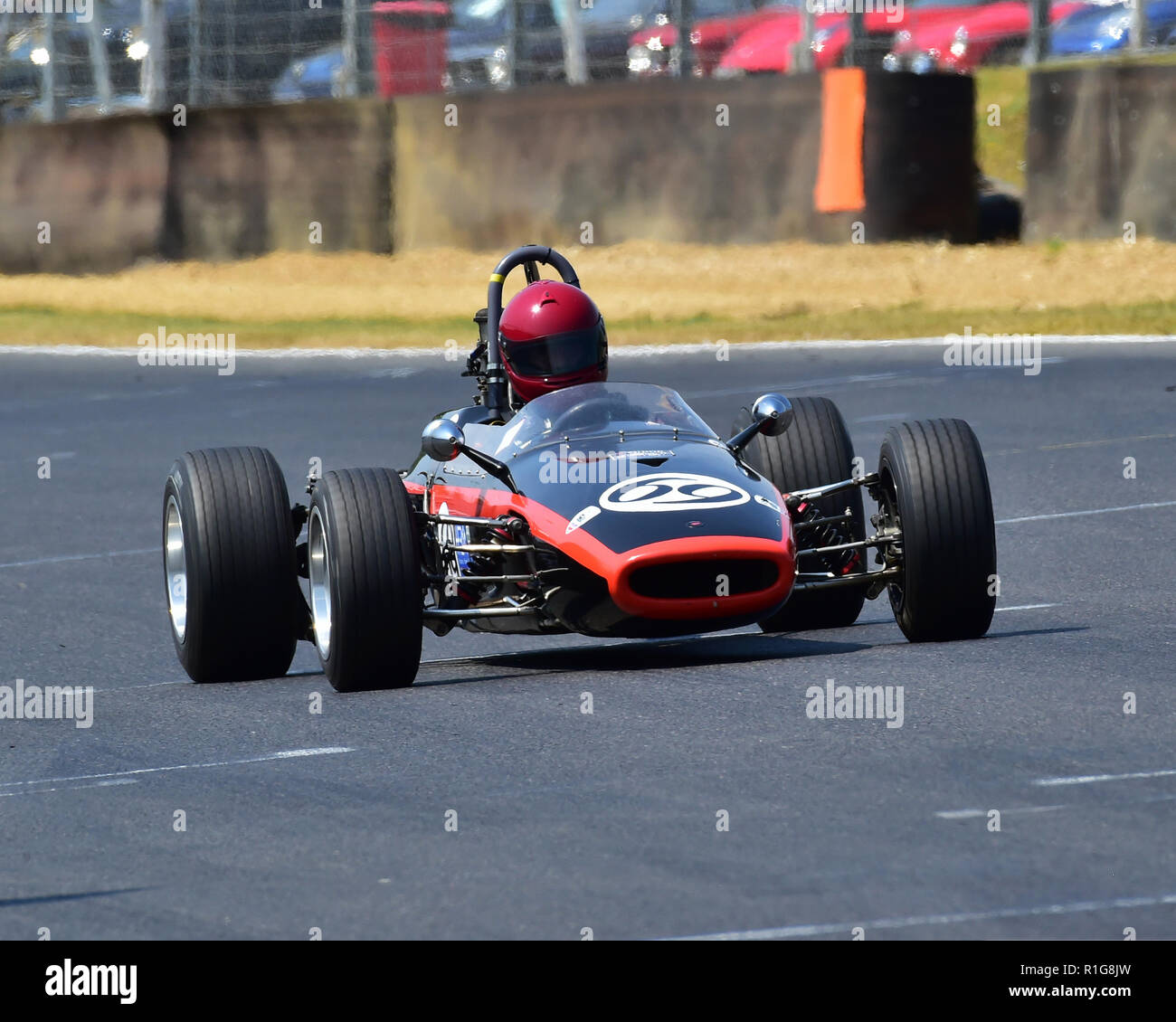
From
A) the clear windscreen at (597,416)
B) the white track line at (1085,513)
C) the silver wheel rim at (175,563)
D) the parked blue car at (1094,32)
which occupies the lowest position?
the white track line at (1085,513)

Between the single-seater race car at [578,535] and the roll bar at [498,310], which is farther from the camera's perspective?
the roll bar at [498,310]

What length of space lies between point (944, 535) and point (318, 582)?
2355 mm

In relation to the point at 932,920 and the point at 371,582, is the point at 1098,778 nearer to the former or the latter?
the point at 932,920

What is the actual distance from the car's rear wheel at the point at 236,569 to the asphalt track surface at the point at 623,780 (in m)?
0.14

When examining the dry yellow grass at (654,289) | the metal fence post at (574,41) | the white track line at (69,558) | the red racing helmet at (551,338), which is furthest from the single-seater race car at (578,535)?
the metal fence post at (574,41)

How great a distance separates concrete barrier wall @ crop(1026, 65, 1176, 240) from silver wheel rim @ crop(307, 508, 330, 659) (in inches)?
557

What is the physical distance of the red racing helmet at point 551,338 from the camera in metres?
9.70

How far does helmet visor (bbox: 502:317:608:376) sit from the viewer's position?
9719 millimetres

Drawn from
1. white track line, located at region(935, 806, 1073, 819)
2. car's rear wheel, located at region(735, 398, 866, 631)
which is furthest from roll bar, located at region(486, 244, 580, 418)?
white track line, located at region(935, 806, 1073, 819)

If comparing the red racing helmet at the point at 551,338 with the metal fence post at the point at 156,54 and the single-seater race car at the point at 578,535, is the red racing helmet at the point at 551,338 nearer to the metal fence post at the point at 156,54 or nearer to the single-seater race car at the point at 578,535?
the single-seater race car at the point at 578,535

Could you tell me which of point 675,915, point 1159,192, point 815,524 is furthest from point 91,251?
point 675,915

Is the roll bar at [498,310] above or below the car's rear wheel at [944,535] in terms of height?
above

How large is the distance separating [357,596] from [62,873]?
89.3 inches

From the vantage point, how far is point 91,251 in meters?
25.4
